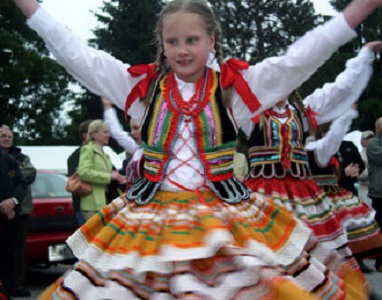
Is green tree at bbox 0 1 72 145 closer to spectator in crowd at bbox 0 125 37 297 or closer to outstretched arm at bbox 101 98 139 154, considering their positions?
spectator in crowd at bbox 0 125 37 297

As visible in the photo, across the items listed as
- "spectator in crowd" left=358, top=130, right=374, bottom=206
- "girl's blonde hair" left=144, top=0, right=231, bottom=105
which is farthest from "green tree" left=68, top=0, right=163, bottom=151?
"girl's blonde hair" left=144, top=0, right=231, bottom=105

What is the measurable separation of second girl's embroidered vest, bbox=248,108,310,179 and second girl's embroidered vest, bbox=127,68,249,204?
2.08 metres

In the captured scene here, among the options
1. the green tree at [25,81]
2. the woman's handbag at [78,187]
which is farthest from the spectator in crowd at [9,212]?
the green tree at [25,81]

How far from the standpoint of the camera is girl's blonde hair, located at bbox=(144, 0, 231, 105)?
3600mm

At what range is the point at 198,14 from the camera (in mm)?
3576

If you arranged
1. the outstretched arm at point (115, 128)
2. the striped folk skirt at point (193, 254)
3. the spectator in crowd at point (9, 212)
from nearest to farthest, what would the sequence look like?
the striped folk skirt at point (193, 254) < the outstretched arm at point (115, 128) < the spectator in crowd at point (9, 212)

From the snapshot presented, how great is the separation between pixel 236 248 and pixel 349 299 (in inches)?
37.1

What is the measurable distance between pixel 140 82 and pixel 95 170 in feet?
14.3

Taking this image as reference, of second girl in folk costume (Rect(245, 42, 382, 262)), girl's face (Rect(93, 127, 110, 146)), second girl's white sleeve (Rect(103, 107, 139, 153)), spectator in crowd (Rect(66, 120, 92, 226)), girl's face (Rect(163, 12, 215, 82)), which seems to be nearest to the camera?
girl's face (Rect(163, 12, 215, 82))

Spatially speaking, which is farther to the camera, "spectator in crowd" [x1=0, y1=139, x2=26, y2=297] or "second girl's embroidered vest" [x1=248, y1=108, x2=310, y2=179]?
"spectator in crowd" [x1=0, y1=139, x2=26, y2=297]

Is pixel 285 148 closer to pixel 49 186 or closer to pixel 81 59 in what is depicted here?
pixel 81 59

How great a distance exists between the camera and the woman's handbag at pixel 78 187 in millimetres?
7910

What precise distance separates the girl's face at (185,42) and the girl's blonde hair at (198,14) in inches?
1.6

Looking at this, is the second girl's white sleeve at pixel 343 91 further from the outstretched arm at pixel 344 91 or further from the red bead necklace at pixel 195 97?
the red bead necklace at pixel 195 97
